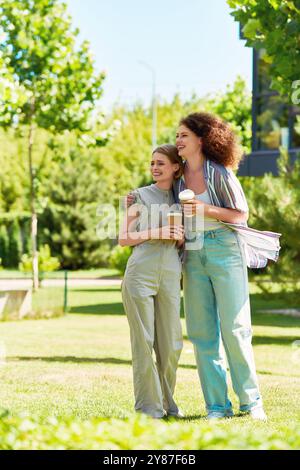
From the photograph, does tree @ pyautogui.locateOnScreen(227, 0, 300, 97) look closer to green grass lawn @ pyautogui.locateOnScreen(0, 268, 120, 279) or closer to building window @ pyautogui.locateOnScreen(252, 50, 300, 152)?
building window @ pyautogui.locateOnScreen(252, 50, 300, 152)

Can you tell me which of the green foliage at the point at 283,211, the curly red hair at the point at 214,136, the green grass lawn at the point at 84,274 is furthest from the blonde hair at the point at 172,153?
the green grass lawn at the point at 84,274

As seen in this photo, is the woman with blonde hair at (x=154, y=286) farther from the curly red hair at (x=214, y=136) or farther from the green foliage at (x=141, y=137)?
the green foliage at (x=141, y=137)

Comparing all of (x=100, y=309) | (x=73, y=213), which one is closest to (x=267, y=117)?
(x=100, y=309)

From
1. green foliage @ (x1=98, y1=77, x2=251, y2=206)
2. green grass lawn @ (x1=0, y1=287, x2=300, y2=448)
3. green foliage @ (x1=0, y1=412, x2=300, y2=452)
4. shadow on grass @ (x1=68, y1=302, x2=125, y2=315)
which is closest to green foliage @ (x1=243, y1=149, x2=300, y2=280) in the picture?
green grass lawn @ (x1=0, y1=287, x2=300, y2=448)

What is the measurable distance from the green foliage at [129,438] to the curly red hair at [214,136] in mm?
2696

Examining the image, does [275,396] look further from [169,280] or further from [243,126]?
[243,126]

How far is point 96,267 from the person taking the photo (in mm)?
36781

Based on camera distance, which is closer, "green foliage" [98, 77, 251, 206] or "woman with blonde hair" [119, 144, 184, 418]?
"woman with blonde hair" [119, 144, 184, 418]

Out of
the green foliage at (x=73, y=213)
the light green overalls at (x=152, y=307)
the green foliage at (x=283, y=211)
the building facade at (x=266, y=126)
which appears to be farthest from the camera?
the green foliage at (x=73, y=213)

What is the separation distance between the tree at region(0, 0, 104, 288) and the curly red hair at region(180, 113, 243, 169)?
1321 centimetres

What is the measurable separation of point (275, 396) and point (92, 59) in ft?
43.8

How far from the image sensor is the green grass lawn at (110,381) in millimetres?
3146

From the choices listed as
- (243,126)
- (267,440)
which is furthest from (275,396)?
(243,126)

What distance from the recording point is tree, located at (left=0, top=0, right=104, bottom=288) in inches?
730
